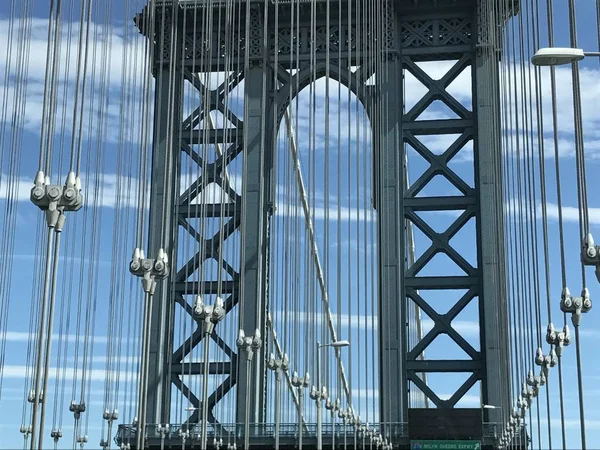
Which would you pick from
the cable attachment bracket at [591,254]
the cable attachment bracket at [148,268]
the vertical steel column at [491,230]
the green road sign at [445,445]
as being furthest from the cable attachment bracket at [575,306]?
the green road sign at [445,445]

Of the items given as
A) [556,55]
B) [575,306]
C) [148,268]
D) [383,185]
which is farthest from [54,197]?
[383,185]

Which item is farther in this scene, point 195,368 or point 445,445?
point 195,368

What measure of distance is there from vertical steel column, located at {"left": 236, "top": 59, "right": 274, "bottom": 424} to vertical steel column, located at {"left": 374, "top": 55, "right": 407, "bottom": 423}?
525cm

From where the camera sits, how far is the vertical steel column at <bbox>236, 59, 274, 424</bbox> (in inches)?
Result: 2146

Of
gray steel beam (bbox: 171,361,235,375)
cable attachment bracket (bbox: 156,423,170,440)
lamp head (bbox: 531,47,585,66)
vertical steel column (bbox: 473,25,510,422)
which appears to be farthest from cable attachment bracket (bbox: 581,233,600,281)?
gray steel beam (bbox: 171,361,235,375)

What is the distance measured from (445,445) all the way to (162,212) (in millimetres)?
15277

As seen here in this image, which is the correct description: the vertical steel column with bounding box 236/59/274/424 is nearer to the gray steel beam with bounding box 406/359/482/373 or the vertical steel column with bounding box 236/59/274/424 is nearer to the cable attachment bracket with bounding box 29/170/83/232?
the gray steel beam with bounding box 406/359/482/373

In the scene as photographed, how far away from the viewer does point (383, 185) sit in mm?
55469

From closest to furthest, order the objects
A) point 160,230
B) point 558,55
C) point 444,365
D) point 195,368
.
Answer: point 558,55, point 444,365, point 195,368, point 160,230

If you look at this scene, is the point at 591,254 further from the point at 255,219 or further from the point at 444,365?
the point at 255,219

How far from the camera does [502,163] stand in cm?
5484

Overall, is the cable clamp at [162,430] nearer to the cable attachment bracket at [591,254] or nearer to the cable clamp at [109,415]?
the cable clamp at [109,415]

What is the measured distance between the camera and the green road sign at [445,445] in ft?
170

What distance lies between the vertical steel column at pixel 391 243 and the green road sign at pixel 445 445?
1.60m
